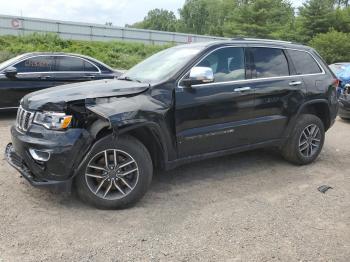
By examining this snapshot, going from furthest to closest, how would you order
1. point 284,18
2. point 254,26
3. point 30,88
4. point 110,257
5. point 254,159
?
point 284,18 < point 254,26 < point 30,88 < point 254,159 < point 110,257

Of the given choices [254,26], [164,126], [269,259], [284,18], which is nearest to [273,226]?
[269,259]

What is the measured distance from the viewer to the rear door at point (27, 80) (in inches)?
328

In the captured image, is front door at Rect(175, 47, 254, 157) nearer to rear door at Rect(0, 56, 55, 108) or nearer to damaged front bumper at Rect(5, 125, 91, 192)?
damaged front bumper at Rect(5, 125, 91, 192)

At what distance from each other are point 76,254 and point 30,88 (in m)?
6.01

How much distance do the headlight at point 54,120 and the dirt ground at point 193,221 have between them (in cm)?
88

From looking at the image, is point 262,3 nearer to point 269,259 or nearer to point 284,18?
point 284,18

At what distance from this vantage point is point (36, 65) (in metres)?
8.75

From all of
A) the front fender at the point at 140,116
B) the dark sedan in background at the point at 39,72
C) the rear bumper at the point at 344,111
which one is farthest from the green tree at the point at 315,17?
the front fender at the point at 140,116

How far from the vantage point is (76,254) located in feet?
11.0

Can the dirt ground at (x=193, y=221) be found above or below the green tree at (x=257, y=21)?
below

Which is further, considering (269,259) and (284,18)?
(284,18)

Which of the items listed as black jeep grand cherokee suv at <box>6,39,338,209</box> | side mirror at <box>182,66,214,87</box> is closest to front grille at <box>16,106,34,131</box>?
black jeep grand cherokee suv at <box>6,39,338,209</box>

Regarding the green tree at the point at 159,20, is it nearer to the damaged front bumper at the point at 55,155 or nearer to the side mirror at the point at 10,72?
the side mirror at the point at 10,72

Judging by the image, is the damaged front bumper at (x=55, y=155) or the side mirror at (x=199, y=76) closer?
the damaged front bumper at (x=55, y=155)
